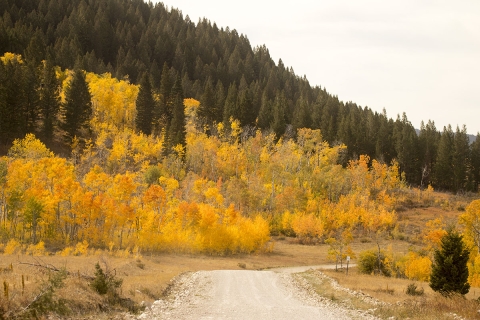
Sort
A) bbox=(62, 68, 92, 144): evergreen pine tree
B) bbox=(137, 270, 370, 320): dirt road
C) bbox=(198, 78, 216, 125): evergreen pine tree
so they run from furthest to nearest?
bbox=(198, 78, 216, 125): evergreen pine tree, bbox=(62, 68, 92, 144): evergreen pine tree, bbox=(137, 270, 370, 320): dirt road

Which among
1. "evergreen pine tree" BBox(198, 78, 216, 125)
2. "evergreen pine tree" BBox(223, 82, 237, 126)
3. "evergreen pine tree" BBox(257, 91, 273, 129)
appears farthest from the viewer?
"evergreen pine tree" BBox(257, 91, 273, 129)

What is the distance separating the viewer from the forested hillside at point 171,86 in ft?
270

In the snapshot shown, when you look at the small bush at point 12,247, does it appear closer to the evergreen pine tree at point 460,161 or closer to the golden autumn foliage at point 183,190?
the golden autumn foliage at point 183,190

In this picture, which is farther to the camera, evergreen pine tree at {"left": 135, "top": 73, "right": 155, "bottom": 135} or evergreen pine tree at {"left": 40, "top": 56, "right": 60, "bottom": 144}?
evergreen pine tree at {"left": 135, "top": 73, "right": 155, "bottom": 135}

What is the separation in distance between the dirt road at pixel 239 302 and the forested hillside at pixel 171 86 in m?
59.2

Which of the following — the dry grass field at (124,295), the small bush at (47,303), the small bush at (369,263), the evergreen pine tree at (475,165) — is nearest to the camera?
the small bush at (47,303)

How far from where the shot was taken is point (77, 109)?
3300 inches

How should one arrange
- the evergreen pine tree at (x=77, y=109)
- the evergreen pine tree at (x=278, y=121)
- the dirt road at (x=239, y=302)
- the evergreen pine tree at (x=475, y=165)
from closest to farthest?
the dirt road at (x=239, y=302)
the evergreen pine tree at (x=77, y=109)
the evergreen pine tree at (x=278, y=121)
the evergreen pine tree at (x=475, y=165)

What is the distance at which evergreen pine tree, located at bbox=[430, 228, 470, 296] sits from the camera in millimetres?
30359

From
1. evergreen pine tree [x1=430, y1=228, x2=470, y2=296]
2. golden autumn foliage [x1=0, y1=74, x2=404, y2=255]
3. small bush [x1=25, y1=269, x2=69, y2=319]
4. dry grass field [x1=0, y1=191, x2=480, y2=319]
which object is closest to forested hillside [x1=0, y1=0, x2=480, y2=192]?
golden autumn foliage [x1=0, y1=74, x2=404, y2=255]

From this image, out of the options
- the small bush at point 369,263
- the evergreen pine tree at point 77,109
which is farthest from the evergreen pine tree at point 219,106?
the small bush at point 369,263

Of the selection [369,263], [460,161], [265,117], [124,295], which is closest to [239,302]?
[124,295]

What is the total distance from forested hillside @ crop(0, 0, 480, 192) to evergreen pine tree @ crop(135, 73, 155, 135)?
0.33 meters

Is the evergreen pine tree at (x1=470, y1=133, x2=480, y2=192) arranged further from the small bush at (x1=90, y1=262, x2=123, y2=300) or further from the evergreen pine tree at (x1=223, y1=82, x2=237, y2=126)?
the small bush at (x1=90, y1=262, x2=123, y2=300)
